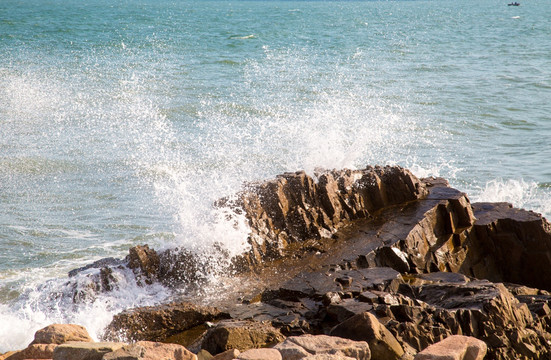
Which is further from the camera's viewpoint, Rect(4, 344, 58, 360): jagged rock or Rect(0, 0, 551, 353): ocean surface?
Rect(0, 0, 551, 353): ocean surface

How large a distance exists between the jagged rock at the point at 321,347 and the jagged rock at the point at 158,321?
128 centimetres

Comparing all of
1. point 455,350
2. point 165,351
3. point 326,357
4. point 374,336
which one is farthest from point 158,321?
point 455,350

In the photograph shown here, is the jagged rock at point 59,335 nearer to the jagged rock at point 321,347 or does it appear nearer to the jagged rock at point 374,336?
the jagged rock at point 321,347

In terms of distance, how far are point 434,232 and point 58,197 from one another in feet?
19.4

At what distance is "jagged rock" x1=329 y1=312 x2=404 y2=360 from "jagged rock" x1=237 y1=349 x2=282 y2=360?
0.73 metres

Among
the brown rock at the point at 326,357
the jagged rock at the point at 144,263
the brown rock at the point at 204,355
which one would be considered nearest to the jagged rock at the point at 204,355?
the brown rock at the point at 204,355

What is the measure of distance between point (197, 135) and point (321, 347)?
33.7 ft

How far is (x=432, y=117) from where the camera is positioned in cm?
1627

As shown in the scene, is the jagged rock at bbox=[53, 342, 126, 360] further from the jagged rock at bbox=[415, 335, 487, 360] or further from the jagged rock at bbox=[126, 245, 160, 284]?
the jagged rock at bbox=[126, 245, 160, 284]

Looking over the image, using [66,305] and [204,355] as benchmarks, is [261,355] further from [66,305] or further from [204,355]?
[66,305]

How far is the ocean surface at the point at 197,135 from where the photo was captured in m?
7.51

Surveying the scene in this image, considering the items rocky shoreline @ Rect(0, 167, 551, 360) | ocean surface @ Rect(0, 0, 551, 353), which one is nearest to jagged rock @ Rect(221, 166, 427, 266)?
rocky shoreline @ Rect(0, 167, 551, 360)

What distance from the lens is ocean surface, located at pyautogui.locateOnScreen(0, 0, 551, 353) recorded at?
751 cm

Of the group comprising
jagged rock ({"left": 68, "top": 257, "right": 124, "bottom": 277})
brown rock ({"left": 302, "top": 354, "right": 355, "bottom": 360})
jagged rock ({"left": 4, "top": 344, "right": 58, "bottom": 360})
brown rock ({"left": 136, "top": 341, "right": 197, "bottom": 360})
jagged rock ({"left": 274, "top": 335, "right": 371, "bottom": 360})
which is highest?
brown rock ({"left": 302, "top": 354, "right": 355, "bottom": 360})
